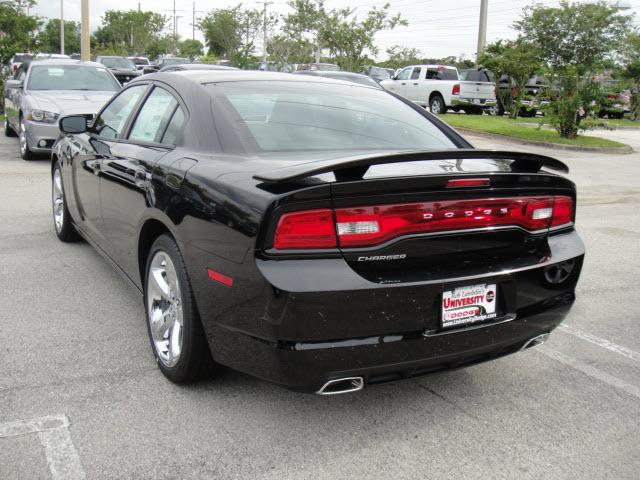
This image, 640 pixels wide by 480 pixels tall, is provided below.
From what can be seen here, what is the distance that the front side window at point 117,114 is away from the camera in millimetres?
4613

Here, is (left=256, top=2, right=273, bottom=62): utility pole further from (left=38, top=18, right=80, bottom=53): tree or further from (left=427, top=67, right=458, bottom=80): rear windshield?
(left=38, top=18, right=80, bottom=53): tree

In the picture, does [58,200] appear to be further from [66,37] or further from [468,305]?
[66,37]

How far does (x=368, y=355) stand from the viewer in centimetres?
274

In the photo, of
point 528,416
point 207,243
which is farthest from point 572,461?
point 207,243

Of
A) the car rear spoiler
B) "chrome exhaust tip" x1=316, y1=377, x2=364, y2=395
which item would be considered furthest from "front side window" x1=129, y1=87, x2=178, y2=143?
"chrome exhaust tip" x1=316, y1=377, x2=364, y2=395

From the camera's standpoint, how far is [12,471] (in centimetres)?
266

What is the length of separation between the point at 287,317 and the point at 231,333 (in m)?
0.38

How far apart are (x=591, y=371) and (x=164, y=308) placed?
2.33m

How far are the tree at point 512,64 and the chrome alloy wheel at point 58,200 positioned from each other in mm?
19701

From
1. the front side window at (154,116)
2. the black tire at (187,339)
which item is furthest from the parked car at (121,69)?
the black tire at (187,339)

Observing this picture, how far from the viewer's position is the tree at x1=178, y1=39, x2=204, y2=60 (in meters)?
73.9

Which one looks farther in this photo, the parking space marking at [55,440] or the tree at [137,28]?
the tree at [137,28]

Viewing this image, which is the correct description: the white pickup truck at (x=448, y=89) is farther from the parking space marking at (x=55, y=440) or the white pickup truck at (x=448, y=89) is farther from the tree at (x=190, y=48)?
the tree at (x=190, y=48)

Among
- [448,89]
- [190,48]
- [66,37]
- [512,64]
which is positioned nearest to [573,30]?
[512,64]
